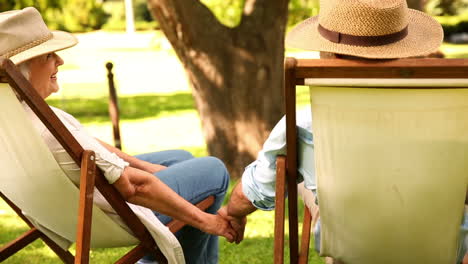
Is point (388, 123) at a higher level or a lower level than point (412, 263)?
higher

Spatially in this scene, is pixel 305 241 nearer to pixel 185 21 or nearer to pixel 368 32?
pixel 368 32

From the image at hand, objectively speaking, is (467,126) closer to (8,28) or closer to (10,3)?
(8,28)

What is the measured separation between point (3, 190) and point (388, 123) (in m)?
1.59

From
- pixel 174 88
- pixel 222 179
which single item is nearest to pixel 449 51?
pixel 174 88

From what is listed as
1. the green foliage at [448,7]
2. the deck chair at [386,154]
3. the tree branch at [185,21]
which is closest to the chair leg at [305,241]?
the deck chair at [386,154]

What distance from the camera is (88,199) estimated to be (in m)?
Answer: 2.68

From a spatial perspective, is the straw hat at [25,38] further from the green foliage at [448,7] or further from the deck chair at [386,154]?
the green foliage at [448,7]

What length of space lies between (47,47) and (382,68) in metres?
1.27

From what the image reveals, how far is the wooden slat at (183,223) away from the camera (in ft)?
10.2

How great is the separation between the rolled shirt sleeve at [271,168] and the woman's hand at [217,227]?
0.26 m

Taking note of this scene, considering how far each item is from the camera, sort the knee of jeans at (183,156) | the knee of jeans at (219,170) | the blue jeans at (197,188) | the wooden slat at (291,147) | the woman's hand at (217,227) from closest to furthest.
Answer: the wooden slat at (291,147), the woman's hand at (217,227), the blue jeans at (197,188), the knee of jeans at (219,170), the knee of jeans at (183,156)

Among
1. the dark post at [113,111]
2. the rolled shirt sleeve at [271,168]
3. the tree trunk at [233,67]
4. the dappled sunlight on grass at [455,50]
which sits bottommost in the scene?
the dappled sunlight on grass at [455,50]

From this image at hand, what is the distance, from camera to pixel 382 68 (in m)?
2.20

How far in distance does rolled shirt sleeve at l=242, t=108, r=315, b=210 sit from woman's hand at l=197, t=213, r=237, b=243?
26 cm
